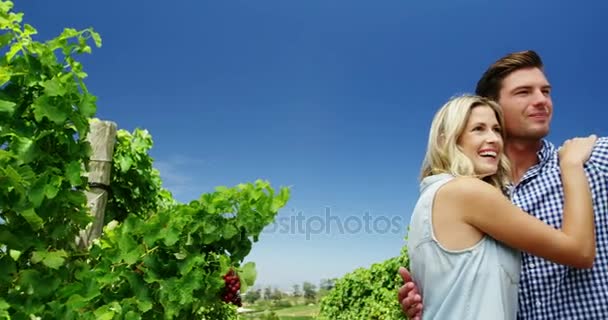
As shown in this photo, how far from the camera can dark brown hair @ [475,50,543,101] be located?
2555 millimetres

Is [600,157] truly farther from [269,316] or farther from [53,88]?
[269,316]

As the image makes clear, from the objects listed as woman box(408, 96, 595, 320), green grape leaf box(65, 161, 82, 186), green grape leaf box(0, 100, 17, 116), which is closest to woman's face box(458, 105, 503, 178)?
woman box(408, 96, 595, 320)

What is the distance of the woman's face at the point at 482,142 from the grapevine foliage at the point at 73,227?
1429 millimetres

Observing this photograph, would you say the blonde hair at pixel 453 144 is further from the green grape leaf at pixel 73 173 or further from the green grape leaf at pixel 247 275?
the green grape leaf at pixel 73 173

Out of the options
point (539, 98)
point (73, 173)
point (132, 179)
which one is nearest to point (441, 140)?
point (539, 98)

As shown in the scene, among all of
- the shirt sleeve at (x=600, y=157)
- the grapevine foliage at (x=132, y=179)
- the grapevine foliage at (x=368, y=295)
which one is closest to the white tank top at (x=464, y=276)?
the shirt sleeve at (x=600, y=157)

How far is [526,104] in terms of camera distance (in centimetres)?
245

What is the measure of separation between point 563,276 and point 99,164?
327 cm

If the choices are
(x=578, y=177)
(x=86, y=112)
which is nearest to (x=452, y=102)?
(x=578, y=177)

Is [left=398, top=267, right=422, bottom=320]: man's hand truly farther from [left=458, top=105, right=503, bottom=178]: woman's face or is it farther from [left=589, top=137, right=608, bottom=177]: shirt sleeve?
[left=589, top=137, right=608, bottom=177]: shirt sleeve

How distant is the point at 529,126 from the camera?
2404mm

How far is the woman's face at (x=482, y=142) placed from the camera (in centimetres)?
216

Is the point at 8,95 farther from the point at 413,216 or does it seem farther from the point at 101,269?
the point at 413,216

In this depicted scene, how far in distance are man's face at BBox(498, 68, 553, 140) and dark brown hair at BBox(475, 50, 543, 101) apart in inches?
1.0
